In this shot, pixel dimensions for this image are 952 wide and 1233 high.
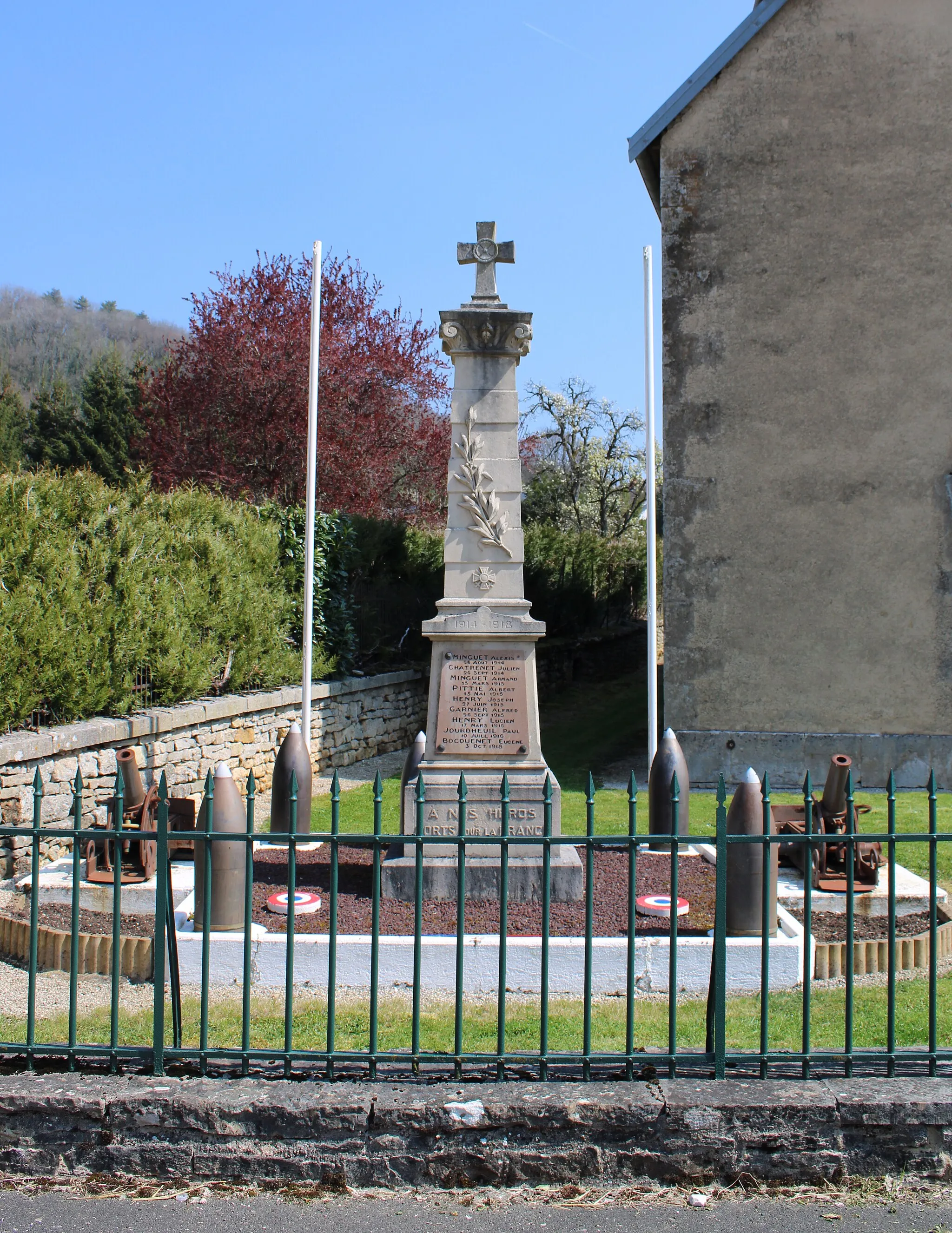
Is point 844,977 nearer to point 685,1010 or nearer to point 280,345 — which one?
point 685,1010

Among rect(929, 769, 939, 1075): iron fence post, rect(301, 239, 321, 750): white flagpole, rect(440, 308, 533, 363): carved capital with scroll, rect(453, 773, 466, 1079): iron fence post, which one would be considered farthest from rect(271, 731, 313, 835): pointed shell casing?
rect(929, 769, 939, 1075): iron fence post

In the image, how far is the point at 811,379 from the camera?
37.3ft

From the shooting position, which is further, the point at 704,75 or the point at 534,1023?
the point at 704,75

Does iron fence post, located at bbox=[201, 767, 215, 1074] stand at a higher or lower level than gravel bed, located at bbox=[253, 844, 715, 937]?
higher

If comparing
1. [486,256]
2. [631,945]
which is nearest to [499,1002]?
[631,945]

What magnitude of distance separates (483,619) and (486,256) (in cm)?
252

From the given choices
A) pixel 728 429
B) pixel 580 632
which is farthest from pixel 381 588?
pixel 580 632

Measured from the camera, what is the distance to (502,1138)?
343 centimetres

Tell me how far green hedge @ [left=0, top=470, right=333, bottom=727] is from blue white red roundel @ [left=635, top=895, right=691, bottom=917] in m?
5.18

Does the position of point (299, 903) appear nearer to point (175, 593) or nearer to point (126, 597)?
point (126, 597)

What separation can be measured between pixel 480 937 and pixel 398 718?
30.5 ft

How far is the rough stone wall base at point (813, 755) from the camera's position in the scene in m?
11.1

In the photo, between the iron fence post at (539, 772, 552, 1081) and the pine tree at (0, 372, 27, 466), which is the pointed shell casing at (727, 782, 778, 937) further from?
the pine tree at (0, 372, 27, 466)

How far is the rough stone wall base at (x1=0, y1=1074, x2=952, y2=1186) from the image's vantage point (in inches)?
135
